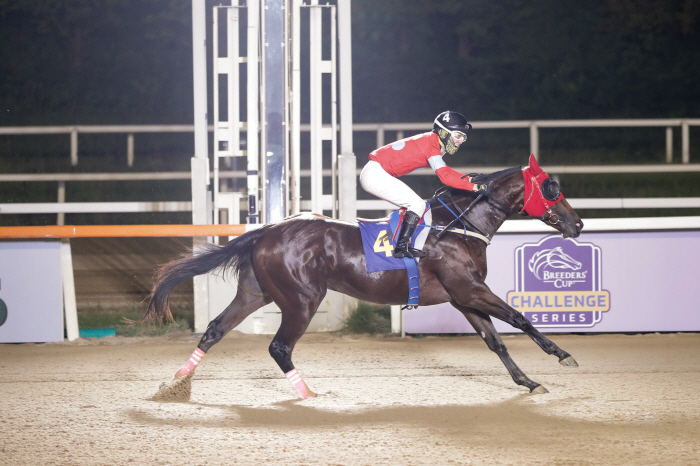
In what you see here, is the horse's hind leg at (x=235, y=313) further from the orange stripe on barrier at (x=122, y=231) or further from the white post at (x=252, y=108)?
the white post at (x=252, y=108)

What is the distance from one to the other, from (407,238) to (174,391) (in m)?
1.92

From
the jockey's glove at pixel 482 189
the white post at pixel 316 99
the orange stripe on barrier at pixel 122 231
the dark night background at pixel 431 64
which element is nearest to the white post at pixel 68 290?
the orange stripe on barrier at pixel 122 231

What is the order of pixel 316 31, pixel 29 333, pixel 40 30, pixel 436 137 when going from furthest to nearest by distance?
pixel 40 30
pixel 316 31
pixel 29 333
pixel 436 137

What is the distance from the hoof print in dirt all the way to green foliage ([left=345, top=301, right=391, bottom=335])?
290 cm

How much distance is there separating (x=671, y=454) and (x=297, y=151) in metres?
5.10

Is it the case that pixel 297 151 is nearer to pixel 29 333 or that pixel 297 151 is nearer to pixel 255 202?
pixel 255 202

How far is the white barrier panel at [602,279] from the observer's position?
23.1ft

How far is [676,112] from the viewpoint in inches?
674

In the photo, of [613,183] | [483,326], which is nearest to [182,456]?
[483,326]

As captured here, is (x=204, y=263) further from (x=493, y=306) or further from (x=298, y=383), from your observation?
(x=493, y=306)

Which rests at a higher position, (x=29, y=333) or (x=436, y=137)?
(x=436, y=137)

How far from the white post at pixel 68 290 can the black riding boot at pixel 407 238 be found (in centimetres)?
387

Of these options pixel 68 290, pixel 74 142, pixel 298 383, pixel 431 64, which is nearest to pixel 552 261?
pixel 298 383

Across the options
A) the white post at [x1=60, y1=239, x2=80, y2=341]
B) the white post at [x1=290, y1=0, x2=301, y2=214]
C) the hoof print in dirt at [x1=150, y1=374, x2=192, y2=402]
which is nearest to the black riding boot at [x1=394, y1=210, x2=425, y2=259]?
the hoof print in dirt at [x1=150, y1=374, x2=192, y2=402]
